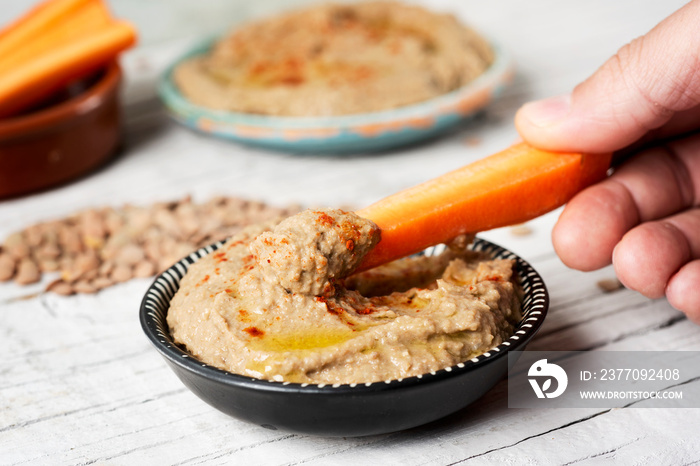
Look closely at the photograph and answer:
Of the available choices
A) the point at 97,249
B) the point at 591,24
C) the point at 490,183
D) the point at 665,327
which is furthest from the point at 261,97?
the point at 591,24

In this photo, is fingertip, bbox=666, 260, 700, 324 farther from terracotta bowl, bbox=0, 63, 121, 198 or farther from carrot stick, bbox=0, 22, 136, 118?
carrot stick, bbox=0, 22, 136, 118

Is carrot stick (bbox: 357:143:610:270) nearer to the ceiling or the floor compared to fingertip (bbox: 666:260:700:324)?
nearer to the ceiling

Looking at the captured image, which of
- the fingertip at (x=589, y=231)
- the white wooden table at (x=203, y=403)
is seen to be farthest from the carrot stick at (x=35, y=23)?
the fingertip at (x=589, y=231)

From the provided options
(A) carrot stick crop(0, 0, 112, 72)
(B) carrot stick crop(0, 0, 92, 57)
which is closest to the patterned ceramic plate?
(A) carrot stick crop(0, 0, 112, 72)

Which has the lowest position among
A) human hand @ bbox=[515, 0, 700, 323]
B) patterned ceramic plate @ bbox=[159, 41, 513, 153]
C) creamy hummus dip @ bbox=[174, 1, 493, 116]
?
patterned ceramic plate @ bbox=[159, 41, 513, 153]

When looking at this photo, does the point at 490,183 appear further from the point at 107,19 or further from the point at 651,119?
the point at 107,19

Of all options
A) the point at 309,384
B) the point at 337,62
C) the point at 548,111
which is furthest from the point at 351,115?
the point at 309,384

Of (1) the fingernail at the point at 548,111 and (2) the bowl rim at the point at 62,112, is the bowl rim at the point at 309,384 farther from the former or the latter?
(2) the bowl rim at the point at 62,112
